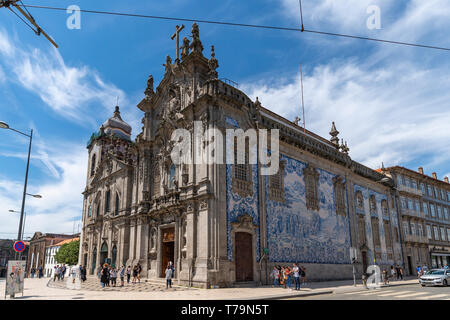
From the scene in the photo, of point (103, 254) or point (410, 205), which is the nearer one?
point (103, 254)

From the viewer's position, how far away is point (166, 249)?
84.4ft

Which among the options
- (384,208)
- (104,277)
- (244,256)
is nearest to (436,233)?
(384,208)

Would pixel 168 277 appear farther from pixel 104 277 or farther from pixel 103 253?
pixel 103 253

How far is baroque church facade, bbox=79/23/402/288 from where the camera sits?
21.4 metres

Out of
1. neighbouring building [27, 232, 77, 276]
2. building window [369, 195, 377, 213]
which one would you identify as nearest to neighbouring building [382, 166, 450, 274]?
building window [369, 195, 377, 213]

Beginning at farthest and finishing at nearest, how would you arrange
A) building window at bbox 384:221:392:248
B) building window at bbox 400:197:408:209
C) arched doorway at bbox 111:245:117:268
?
building window at bbox 400:197:408:209, building window at bbox 384:221:392:248, arched doorway at bbox 111:245:117:268

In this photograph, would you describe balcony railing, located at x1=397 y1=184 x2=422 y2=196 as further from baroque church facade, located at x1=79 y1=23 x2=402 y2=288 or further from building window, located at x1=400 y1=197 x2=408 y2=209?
baroque church facade, located at x1=79 y1=23 x2=402 y2=288

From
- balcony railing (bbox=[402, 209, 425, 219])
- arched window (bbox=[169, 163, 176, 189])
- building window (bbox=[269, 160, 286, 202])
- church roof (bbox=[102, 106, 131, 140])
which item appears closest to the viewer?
building window (bbox=[269, 160, 286, 202])

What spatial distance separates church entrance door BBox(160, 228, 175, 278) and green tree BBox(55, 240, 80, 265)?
40.9 metres

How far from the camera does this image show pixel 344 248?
3086 centimetres

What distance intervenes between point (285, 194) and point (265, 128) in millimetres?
5338

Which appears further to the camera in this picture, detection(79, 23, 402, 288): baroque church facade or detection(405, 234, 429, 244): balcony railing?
detection(405, 234, 429, 244): balcony railing

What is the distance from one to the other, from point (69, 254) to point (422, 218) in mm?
57824

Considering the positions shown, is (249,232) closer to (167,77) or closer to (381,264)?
(167,77)
